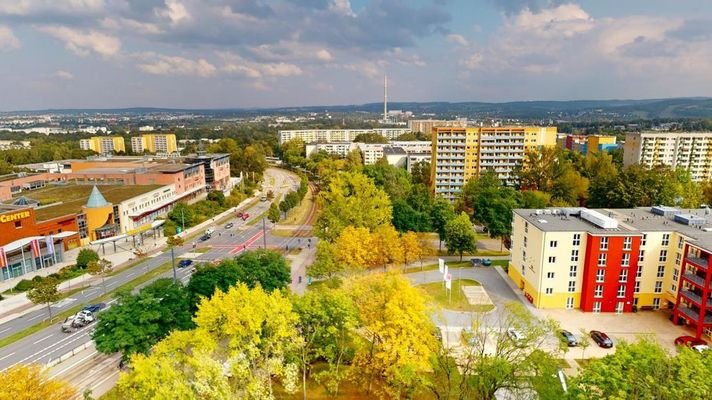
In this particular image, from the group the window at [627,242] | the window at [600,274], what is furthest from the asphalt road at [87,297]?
the window at [627,242]

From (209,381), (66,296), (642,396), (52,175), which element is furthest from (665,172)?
(52,175)

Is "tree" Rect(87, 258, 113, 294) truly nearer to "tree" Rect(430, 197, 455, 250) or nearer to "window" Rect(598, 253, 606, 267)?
"tree" Rect(430, 197, 455, 250)

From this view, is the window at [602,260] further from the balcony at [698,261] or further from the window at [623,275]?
the balcony at [698,261]

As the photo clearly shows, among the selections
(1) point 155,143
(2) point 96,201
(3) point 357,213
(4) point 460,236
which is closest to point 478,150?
(4) point 460,236

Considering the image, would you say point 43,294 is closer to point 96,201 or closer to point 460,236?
point 96,201

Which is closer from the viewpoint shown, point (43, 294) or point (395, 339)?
point (395, 339)

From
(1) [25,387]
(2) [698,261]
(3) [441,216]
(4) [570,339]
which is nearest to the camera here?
(1) [25,387]
